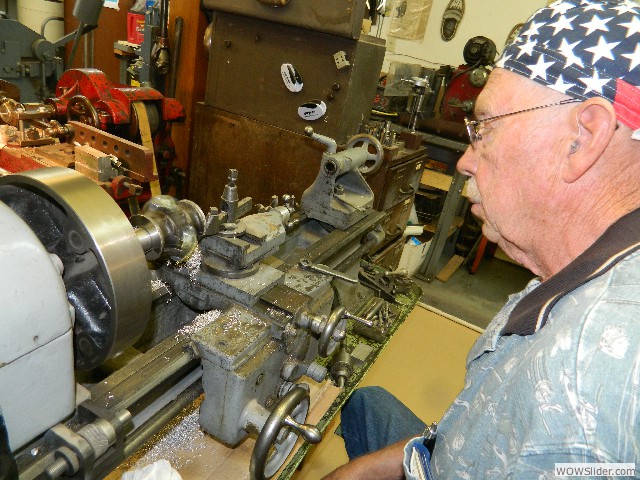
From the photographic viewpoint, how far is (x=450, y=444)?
78cm

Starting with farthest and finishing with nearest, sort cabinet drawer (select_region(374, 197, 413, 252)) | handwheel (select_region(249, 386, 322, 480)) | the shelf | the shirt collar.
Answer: the shelf, cabinet drawer (select_region(374, 197, 413, 252)), handwheel (select_region(249, 386, 322, 480)), the shirt collar

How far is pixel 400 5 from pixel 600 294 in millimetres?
3868

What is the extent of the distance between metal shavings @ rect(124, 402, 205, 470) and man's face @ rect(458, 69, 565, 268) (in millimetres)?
750

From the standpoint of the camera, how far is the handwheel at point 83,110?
1.89m

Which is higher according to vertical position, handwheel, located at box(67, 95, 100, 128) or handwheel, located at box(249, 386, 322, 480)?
handwheel, located at box(67, 95, 100, 128)

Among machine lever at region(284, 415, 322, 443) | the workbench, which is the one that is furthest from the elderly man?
the workbench

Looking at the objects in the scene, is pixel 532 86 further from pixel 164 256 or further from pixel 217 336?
pixel 164 256

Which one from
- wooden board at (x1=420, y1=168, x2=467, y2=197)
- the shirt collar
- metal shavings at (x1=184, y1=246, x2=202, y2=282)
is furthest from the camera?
wooden board at (x1=420, y1=168, x2=467, y2=197)

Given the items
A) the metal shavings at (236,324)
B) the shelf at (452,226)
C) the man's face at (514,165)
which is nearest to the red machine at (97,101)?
the metal shavings at (236,324)

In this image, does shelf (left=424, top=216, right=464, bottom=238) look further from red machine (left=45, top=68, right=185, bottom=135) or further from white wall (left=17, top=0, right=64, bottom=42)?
white wall (left=17, top=0, right=64, bottom=42)

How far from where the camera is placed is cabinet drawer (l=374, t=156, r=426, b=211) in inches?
84.6

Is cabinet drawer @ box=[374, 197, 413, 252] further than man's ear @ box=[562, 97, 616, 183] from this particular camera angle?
Yes

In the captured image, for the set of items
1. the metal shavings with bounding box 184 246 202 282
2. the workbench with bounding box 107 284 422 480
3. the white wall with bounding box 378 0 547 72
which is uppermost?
the white wall with bounding box 378 0 547 72

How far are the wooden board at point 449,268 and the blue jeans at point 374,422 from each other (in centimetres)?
232
